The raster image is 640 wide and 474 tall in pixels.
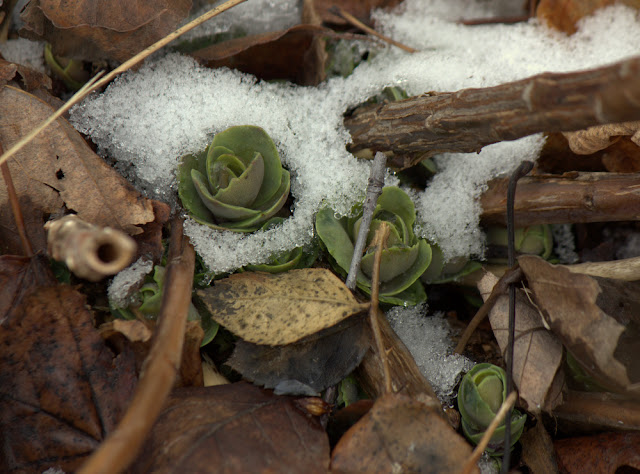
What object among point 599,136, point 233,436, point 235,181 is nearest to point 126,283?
point 235,181

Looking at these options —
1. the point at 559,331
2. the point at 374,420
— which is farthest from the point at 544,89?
the point at 374,420

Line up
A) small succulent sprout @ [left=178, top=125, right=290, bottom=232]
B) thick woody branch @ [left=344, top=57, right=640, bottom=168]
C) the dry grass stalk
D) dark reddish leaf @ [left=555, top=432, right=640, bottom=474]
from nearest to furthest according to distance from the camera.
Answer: thick woody branch @ [left=344, top=57, right=640, bottom=168], the dry grass stalk, dark reddish leaf @ [left=555, top=432, right=640, bottom=474], small succulent sprout @ [left=178, top=125, right=290, bottom=232]

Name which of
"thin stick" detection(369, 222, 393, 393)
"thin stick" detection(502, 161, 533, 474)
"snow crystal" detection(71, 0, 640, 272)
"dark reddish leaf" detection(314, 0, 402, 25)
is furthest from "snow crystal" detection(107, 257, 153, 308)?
"dark reddish leaf" detection(314, 0, 402, 25)

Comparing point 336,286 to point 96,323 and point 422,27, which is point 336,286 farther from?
point 422,27

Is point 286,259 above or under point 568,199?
above

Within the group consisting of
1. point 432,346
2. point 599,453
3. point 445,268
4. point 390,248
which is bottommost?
point 599,453

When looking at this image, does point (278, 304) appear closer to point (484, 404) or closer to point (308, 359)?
point (308, 359)

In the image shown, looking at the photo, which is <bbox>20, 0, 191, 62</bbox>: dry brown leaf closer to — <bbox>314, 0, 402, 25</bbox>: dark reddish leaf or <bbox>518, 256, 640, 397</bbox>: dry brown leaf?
<bbox>314, 0, 402, 25</bbox>: dark reddish leaf
